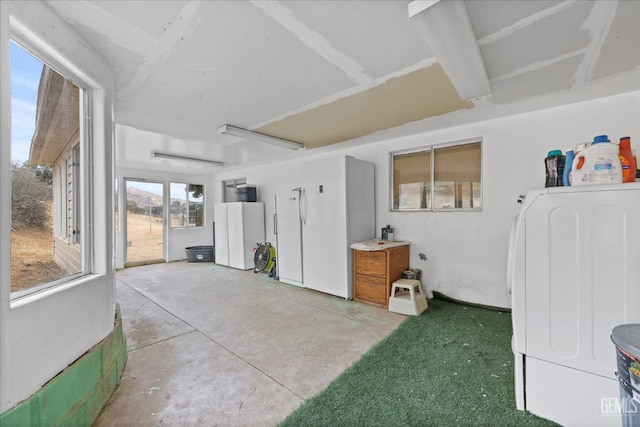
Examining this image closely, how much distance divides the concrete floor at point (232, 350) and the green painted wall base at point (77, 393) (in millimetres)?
110

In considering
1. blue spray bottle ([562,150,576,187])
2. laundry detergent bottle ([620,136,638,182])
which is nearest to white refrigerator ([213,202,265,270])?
blue spray bottle ([562,150,576,187])

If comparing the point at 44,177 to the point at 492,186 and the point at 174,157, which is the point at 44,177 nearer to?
the point at 174,157

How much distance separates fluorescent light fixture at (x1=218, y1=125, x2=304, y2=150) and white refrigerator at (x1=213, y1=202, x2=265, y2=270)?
2.18m

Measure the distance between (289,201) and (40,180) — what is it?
3.14m

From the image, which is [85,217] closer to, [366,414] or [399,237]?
[366,414]

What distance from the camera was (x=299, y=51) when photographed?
1.81 m

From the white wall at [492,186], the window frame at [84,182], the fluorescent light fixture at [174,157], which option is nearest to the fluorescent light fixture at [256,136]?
the white wall at [492,186]

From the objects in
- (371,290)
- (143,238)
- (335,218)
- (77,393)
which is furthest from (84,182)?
(143,238)

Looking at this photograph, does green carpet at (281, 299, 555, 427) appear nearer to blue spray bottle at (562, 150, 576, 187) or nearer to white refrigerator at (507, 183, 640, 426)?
white refrigerator at (507, 183, 640, 426)

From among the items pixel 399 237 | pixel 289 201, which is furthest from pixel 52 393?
pixel 399 237

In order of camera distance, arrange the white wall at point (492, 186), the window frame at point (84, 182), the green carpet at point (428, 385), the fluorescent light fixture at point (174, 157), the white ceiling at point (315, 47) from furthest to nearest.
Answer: the fluorescent light fixture at point (174, 157), the white wall at point (492, 186), the window frame at point (84, 182), the green carpet at point (428, 385), the white ceiling at point (315, 47)

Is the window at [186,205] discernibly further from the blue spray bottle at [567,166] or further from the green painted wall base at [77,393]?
the blue spray bottle at [567,166]

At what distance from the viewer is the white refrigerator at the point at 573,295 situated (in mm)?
1379

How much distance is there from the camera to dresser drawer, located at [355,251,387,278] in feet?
11.3
